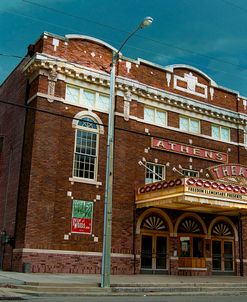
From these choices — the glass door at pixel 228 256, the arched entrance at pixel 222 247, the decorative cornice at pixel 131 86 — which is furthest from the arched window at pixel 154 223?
the decorative cornice at pixel 131 86

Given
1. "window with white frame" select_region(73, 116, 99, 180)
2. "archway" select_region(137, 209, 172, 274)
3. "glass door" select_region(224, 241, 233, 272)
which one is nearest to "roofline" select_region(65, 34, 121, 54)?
"window with white frame" select_region(73, 116, 99, 180)

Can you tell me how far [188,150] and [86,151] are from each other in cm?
746

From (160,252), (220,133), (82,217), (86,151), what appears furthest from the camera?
(220,133)

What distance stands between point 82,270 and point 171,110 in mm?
11872

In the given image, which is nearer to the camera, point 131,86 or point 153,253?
point 153,253

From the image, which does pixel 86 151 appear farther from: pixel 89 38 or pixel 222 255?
pixel 222 255

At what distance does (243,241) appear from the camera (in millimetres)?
30047

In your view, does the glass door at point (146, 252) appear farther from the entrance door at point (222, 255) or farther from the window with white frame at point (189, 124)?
the window with white frame at point (189, 124)

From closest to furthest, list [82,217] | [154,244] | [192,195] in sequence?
[192,195] < [82,217] < [154,244]

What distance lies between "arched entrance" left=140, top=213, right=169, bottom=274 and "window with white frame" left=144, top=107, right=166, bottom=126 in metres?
5.86

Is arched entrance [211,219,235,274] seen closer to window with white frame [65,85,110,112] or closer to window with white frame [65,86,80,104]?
window with white frame [65,85,110,112]

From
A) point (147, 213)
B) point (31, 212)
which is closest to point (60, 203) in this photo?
point (31, 212)

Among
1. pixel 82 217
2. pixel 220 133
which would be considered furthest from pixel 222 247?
pixel 82 217

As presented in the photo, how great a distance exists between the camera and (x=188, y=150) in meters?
29.2
